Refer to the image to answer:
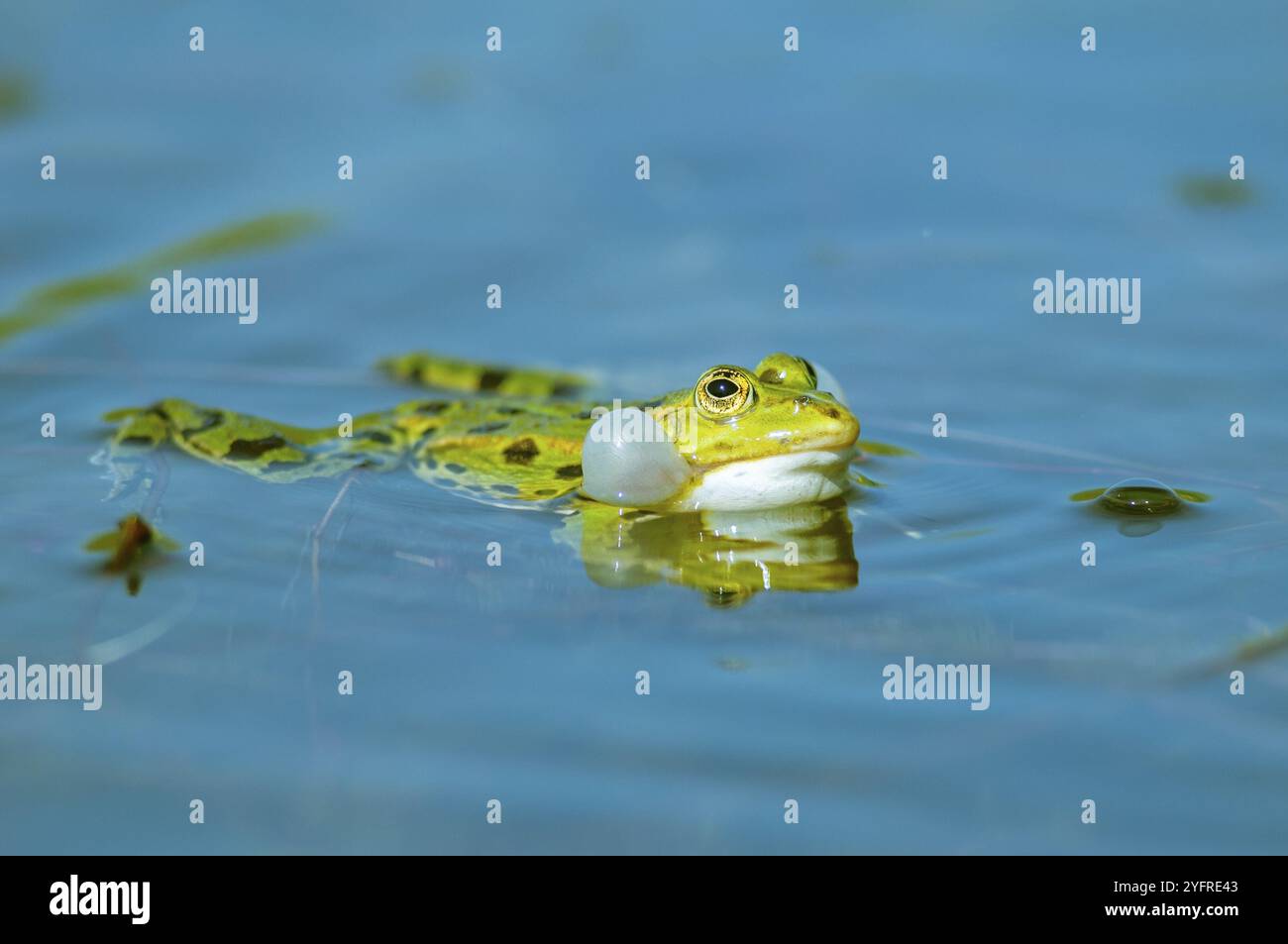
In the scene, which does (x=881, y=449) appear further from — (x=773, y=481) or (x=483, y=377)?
(x=483, y=377)

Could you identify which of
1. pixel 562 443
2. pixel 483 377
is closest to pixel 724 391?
pixel 562 443

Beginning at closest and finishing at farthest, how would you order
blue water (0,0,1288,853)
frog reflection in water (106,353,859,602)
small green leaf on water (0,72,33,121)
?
blue water (0,0,1288,853)
frog reflection in water (106,353,859,602)
small green leaf on water (0,72,33,121)

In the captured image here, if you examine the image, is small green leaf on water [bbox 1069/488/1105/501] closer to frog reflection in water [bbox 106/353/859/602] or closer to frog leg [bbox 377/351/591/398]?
frog reflection in water [bbox 106/353/859/602]

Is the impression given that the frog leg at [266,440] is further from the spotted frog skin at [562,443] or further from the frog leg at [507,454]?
the frog leg at [507,454]

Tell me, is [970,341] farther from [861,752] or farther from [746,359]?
[861,752]

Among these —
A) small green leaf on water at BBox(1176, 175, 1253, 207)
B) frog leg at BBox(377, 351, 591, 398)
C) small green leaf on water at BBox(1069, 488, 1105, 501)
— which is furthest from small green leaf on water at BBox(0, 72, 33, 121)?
small green leaf on water at BBox(1069, 488, 1105, 501)
